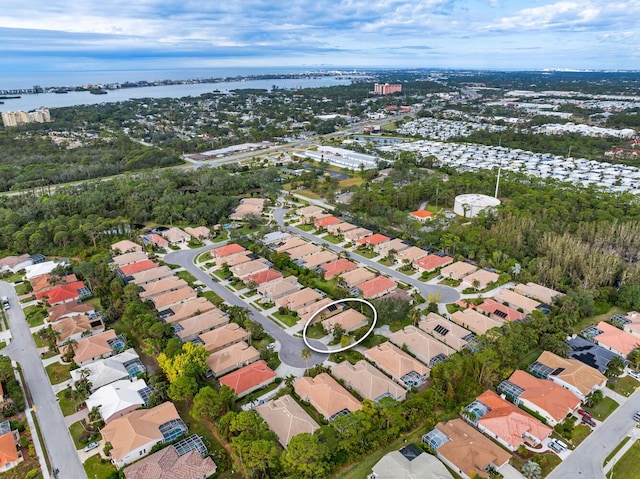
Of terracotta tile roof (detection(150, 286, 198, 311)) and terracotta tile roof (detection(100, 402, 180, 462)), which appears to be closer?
terracotta tile roof (detection(100, 402, 180, 462))

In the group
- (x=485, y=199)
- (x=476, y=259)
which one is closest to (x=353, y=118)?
(x=485, y=199)

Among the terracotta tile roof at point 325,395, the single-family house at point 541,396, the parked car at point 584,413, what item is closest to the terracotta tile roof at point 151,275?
the terracotta tile roof at point 325,395

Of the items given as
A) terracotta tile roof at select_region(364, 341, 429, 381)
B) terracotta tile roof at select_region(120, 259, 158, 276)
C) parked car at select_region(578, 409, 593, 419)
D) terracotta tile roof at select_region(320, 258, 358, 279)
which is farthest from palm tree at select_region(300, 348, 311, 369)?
terracotta tile roof at select_region(120, 259, 158, 276)

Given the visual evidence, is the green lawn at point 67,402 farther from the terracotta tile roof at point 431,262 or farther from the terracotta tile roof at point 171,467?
the terracotta tile roof at point 431,262

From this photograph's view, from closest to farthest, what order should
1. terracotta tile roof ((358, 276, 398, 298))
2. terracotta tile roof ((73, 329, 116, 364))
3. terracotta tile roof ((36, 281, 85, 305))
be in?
terracotta tile roof ((73, 329, 116, 364)) < terracotta tile roof ((36, 281, 85, 305)) < terracotta tile roof ((358, 276, 398, 298))

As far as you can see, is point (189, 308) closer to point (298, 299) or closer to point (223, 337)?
point (223, 337)

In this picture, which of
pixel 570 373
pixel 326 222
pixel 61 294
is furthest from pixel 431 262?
pixel 61 294

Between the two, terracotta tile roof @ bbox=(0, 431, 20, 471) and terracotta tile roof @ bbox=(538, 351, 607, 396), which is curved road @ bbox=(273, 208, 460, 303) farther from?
terracotta tile roof @ bbox=(0, 431, 20, 471)

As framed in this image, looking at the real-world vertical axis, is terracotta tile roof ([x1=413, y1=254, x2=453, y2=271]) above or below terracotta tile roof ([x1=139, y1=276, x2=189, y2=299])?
above
